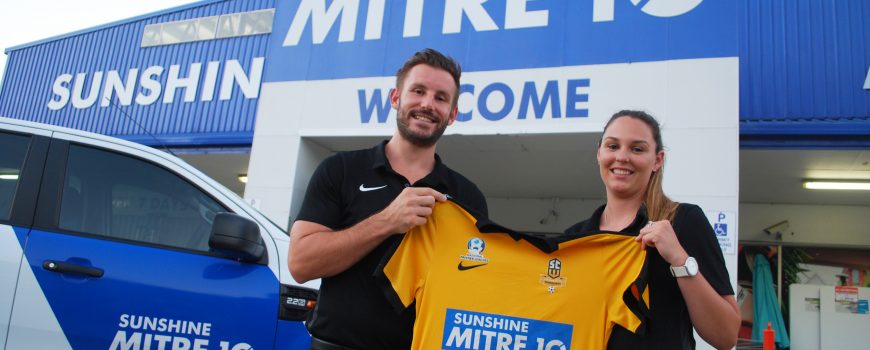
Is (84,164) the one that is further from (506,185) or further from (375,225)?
(506,185)

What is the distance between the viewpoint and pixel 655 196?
2135mm

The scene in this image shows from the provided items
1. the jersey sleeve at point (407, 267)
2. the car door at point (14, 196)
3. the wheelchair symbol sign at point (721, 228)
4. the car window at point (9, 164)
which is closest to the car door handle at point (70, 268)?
the car door at point (14, 196)

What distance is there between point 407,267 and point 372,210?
241mm

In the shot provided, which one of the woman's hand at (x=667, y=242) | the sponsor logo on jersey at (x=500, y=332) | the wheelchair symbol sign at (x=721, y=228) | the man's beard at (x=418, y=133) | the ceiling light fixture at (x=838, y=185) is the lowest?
the sponsor logo on jersey at (x=500, y=332)

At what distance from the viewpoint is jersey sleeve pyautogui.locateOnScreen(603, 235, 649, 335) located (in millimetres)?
1910

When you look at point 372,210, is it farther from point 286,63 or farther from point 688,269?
point 286,63

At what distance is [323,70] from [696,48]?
18.1 ft

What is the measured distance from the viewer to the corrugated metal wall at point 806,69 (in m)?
7.82

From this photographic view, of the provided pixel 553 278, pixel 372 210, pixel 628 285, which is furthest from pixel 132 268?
pixel 628 285

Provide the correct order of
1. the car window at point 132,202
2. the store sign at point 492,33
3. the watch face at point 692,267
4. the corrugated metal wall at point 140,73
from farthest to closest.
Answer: the corrugated metal wall at point 140,73
the store sign at point 492,33
the car window at point 132,202
the watch face at point 692,267

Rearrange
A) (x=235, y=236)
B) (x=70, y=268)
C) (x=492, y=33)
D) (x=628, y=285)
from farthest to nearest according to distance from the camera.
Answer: (x=492, y=33) < (x=235, y=236) < (x=70, y=268) < (x=628, y=285)

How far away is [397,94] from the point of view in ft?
7.56

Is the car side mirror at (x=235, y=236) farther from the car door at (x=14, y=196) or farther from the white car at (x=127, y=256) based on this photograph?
the car door at (x=14, y=196)

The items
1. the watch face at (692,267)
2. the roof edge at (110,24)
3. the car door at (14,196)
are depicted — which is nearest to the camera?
the watch face at (692,267)
